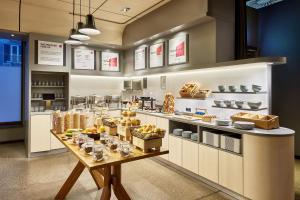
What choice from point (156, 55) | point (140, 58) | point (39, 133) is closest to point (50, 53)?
point (39, 133)

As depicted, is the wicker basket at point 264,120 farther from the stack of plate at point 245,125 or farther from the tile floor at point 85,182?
the tile floor at point 85,182

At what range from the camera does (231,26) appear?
4016 mm

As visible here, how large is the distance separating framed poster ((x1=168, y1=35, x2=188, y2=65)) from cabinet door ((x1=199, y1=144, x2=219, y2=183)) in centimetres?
187

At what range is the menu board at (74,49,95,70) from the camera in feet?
19.1

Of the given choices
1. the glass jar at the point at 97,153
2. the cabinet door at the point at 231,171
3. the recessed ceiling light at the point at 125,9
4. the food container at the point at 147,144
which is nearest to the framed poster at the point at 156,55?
the recessed ceiling light at the point at 125,9

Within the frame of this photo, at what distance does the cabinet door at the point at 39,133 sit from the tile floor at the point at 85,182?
31cm

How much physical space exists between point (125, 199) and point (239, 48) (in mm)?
3311

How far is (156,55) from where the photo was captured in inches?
208

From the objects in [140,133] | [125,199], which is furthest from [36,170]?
[140,133]

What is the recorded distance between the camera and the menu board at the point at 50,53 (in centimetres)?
505

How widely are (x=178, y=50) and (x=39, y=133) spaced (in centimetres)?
366

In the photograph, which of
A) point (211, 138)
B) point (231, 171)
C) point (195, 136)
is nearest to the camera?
point (231, 171)

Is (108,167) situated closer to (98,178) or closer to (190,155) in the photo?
(98,178)

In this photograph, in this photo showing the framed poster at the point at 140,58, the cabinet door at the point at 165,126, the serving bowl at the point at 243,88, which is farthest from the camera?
the framed poster at the point at 140,58
